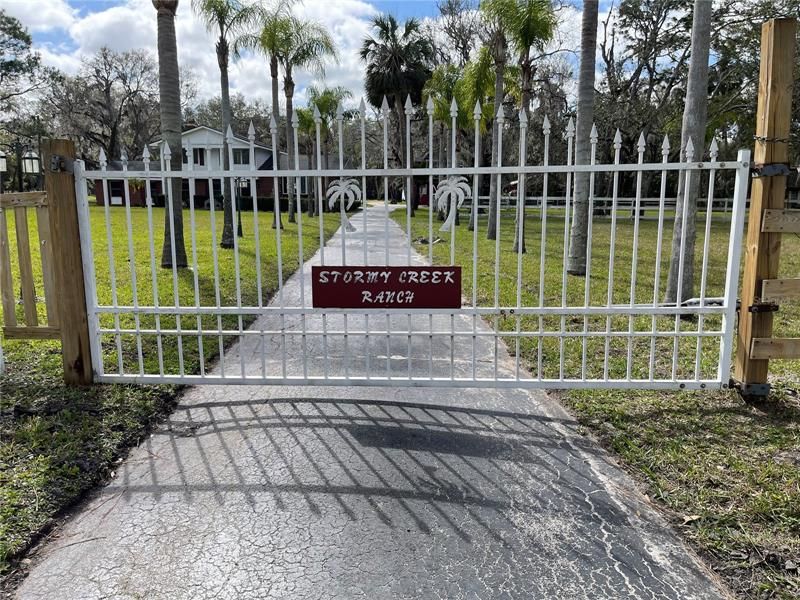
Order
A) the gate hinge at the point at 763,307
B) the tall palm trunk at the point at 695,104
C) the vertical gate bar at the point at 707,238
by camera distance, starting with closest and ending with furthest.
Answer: the vertical gate bar at the point at 707,238 < the gate hinge at the point at 763,307 < the tall palm trunk at the point at 695,104

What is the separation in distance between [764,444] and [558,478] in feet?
4.88

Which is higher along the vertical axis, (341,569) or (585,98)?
(585,98)

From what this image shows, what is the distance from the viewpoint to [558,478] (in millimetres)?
3465

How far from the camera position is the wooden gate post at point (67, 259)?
4.45m

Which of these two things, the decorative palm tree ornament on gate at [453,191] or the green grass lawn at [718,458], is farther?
the decorative palm tree ornament on gate at [453,191]

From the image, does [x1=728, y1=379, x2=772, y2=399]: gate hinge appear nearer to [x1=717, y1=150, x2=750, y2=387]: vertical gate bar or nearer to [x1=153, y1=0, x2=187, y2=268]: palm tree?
[x1=717, y1=150, x2=750, y2=387]: vertical gate bar

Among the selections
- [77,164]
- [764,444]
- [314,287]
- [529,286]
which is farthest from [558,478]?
[529,286]

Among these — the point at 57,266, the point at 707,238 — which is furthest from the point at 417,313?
the point at 57,266

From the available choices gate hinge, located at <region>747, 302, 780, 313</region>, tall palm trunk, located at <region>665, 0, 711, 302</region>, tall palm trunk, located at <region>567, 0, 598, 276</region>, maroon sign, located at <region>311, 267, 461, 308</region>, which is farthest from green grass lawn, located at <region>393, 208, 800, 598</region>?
tall palm trunk, located at <region>567, 0, 598, 276</region>

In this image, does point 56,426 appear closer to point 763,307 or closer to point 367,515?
point 367,515

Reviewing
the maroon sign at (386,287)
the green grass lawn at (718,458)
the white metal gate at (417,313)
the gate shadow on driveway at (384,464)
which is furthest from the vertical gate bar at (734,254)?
the maroon sign at (386,287)

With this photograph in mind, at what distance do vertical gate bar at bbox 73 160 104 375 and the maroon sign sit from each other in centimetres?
187

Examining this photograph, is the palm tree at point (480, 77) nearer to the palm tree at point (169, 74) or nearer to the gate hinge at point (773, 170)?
the palm tree at point (169, 74)

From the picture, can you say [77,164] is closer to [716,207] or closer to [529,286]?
[529,286]
